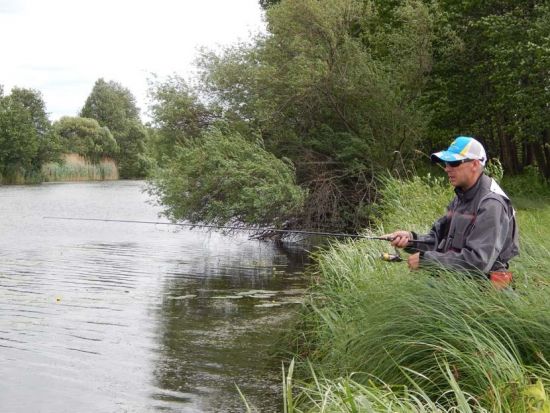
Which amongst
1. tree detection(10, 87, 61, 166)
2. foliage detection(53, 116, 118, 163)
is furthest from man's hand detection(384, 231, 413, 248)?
foliage detection(53, 116, 118, 163)

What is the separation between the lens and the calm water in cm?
666

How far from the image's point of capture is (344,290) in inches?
268

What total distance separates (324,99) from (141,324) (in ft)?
34.4

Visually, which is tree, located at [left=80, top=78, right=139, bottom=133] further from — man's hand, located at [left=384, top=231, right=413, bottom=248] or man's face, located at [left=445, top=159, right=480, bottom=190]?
man's face, located at [left=445, top=159, right=480, bottom=190]

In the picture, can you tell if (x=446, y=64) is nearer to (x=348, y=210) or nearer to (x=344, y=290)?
(x=348, y=210)

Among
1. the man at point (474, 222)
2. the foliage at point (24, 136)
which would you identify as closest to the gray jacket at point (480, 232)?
the man at point (474, 222)

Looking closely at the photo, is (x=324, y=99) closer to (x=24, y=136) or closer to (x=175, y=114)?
(x=175, y=114)

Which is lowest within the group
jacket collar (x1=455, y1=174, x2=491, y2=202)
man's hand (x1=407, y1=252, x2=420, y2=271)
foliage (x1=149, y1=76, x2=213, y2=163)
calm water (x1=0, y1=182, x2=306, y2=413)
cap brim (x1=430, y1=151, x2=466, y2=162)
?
calm water (x1=0, y1=182, x2=306, y2=413)

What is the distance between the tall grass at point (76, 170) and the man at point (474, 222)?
59.5 metres

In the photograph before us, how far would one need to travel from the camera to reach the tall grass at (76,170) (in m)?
62.9

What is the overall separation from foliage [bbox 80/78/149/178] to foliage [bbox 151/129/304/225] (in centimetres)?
6012

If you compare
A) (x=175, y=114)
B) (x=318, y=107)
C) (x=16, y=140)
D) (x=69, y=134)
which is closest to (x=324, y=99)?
(x=318, y=107)

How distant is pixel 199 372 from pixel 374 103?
12875mm

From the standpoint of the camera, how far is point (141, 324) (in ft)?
31.1
